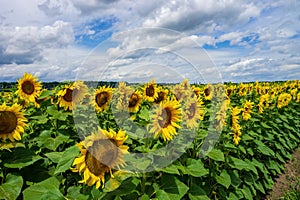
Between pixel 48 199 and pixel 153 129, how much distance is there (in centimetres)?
109

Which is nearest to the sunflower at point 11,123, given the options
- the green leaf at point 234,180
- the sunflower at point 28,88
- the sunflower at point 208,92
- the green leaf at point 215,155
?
the sunflower at point 28,88

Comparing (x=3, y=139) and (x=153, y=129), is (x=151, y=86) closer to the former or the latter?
(x=153, y=129)

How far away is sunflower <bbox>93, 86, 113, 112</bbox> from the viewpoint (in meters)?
4.21

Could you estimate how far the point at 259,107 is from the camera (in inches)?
248

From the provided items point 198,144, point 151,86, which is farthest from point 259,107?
point 198,144

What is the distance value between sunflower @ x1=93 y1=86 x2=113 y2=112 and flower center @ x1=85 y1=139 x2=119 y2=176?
82.0 inches

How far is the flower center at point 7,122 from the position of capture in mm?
2742

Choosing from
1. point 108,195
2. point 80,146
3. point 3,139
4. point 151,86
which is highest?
point 151,86

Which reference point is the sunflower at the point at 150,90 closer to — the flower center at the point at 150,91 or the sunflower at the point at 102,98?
the flower center at the point at 150,91

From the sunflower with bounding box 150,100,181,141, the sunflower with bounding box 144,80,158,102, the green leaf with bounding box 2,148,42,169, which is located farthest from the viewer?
the sunflower with bounding box 144,80,158,102

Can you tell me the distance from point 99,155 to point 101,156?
0.9 inches

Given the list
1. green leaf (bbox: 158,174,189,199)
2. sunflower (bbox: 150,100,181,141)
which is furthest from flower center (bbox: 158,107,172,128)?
green leaf (bbox: 158,174,189,199)

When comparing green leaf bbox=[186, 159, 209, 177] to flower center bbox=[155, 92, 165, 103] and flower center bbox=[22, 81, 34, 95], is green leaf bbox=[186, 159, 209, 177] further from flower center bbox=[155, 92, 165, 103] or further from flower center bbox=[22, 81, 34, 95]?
flower center bbox=[22, 81, 34, 95]

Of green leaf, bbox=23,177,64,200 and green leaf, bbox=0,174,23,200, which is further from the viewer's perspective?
green leaf, bbox=0,174,23,200
